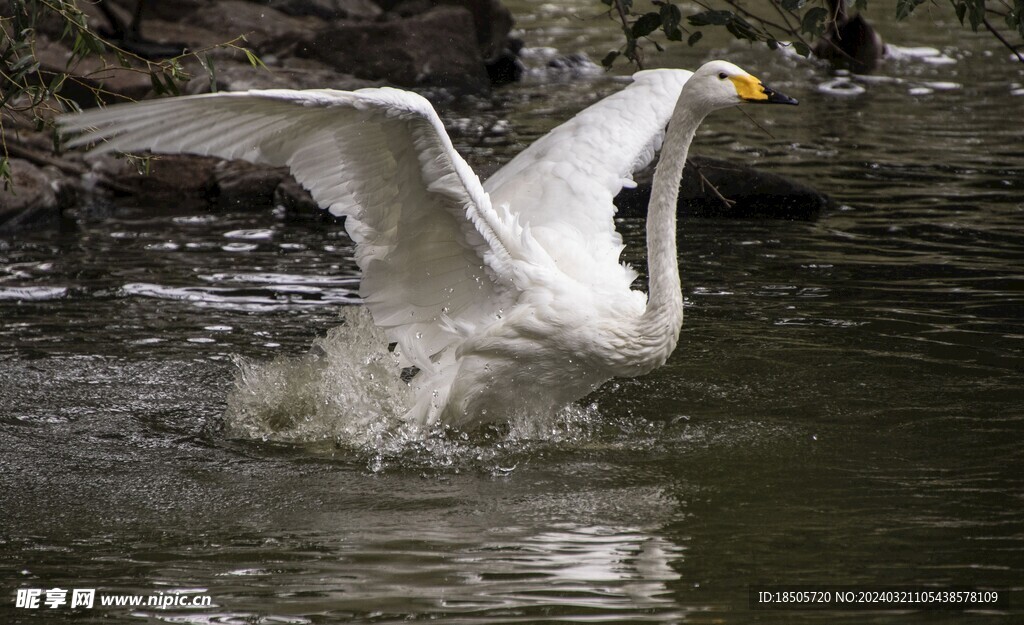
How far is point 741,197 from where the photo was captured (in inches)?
417

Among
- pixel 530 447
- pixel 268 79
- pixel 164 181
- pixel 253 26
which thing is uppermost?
pixel 253 26

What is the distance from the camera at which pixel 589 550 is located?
446 centimetres

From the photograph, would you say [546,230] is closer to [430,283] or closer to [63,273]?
[430,283]

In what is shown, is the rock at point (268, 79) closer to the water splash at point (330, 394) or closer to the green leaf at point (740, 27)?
the water splash at point (330, 394)

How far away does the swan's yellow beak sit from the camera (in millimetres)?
5386

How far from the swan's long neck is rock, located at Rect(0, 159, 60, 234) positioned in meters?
6.10

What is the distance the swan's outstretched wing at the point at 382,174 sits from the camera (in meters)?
4.84

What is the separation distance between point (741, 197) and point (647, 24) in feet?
15.2

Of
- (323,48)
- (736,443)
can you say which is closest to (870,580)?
(736,443)

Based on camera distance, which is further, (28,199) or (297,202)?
(297,202)

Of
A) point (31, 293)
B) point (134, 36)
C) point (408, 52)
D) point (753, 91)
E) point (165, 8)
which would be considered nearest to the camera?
point (753, 91)

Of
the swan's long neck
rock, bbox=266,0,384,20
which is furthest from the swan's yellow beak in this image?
rock, bbox=266,0,384,20

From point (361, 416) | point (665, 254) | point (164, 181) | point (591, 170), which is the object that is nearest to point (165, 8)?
point (164, 181)

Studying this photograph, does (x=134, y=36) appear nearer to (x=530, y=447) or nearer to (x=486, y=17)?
(x=486, y=17)
